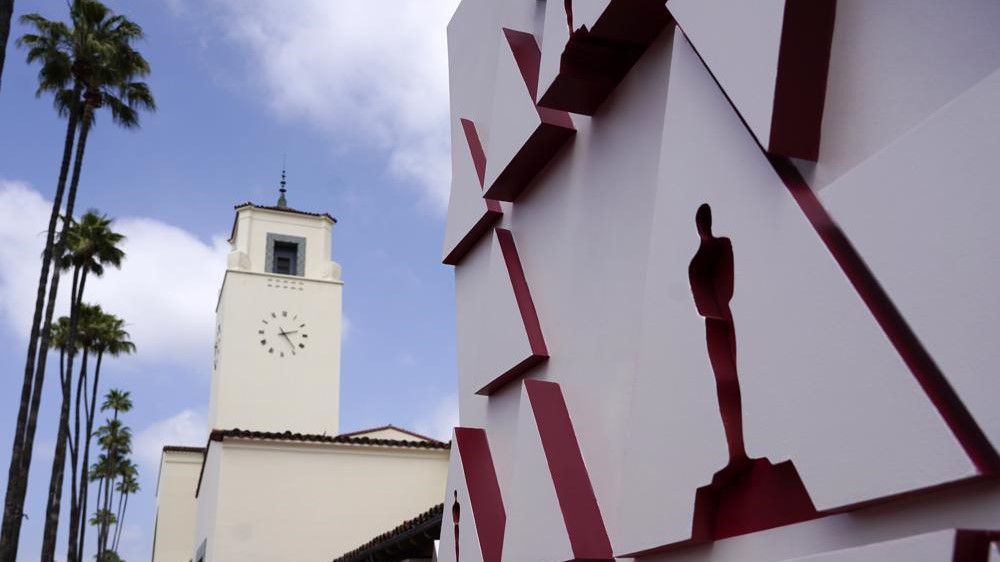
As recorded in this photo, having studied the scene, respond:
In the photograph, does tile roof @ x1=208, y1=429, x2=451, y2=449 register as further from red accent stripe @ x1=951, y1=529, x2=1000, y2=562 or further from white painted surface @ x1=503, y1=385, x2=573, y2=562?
Answer: red accent stripe @ x1=951, y1=529, x2=1000, y2=562

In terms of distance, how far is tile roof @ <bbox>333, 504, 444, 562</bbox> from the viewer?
11.9 m

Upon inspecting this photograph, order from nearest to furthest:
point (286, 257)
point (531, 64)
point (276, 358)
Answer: point (531, 64) < point (276, 358) < point (286, 257)

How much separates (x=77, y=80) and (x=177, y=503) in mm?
17842

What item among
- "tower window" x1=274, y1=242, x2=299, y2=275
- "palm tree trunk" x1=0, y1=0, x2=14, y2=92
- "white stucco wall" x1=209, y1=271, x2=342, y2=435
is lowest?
"palm tree trunk" x1=0, y1=0, x2=14, y2=92

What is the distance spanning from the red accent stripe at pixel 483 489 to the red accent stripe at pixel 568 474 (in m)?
1.18

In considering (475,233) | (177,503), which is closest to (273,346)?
(177,503)

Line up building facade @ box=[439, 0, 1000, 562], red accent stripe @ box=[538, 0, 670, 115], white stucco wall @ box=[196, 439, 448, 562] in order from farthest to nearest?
white stucco wall @ box=[196, 439, 448, 562] → red accent stripe @ box=[538, 0, 670, 115] → building facade @ box=[439, 0, 1000, 562]

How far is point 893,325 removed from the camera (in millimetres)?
3055

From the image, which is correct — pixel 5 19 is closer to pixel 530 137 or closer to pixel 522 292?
pixel 530 137

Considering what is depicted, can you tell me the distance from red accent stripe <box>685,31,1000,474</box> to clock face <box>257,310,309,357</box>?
29616mm

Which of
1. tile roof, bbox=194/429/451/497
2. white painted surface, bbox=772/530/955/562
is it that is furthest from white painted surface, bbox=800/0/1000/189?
tile roof, bbox=194/429/451/497

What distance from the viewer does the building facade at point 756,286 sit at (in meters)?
2.84

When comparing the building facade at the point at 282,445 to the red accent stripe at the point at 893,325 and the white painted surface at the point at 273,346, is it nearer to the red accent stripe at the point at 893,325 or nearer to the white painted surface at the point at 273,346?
the white painted surface at the point at 273,346

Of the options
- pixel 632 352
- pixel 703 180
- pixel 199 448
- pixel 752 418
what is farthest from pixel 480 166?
pixel 199 448
